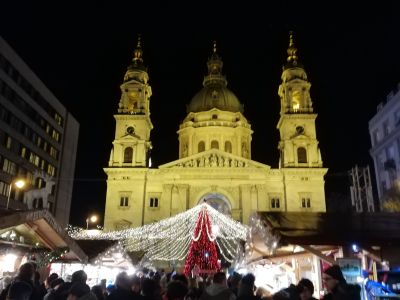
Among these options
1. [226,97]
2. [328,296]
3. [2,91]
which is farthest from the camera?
[226,97]

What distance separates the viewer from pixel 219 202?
164ft

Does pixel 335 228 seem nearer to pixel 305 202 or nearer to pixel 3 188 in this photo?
pixel 305 202

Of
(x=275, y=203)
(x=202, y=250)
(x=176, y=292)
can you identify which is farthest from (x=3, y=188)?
(x=176, y=292)

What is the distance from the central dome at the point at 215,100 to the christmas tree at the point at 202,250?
43.6 m

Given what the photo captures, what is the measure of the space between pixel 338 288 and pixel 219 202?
44.0 m

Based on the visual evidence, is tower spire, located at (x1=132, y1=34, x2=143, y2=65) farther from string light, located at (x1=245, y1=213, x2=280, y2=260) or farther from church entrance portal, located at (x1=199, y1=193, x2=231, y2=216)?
string light, located at (x1=245, y1=213, x2=280, y2=260)

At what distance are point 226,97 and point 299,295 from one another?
191 feet

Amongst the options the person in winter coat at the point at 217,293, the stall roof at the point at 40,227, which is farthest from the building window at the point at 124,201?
the person in winter coat at the point at 217,293

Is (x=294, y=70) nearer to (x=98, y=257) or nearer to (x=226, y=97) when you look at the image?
(x=226, y=97)

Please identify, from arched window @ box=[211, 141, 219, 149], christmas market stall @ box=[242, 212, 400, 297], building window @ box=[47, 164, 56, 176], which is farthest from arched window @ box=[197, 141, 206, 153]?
christmas market stall @ box=[242, 212, 400, 297]

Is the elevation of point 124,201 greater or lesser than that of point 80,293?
greater

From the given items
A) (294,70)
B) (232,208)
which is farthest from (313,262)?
(294,70)

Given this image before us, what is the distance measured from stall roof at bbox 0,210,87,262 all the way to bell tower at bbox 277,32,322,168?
39910 mm

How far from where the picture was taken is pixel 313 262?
11.2 m
